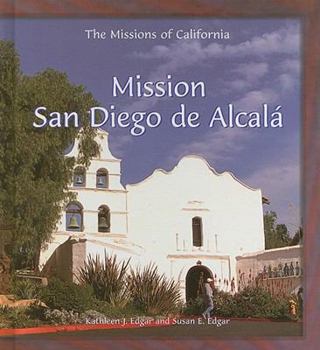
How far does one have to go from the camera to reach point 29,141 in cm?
Answer: 636

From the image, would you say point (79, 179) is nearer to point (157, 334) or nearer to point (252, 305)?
point (157, 334)

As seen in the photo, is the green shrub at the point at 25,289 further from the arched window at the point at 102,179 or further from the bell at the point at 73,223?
the arched window at the point at 102,179

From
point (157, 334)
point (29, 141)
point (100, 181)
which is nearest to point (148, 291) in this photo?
point (157, 334)

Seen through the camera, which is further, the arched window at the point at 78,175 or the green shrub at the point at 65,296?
the arched window at the point at 78,175

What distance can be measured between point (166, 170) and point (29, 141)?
4.23ft

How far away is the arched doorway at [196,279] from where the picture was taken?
6.32 metres

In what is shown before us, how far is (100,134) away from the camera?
6.34 meters

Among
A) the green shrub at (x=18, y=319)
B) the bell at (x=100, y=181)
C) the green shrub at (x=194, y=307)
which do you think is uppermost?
the bell at (x=100, y=181)

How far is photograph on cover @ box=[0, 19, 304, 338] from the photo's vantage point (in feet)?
20.7

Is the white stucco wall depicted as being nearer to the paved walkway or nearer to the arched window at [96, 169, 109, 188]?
the arched window at [96, 169, 109, 188]

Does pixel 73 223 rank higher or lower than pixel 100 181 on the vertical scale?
lower

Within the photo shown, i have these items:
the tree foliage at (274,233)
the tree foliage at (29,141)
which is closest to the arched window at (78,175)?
the tree foliage at (29,141)

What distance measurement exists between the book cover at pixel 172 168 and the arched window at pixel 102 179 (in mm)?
13

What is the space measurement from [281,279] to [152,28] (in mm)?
2582
